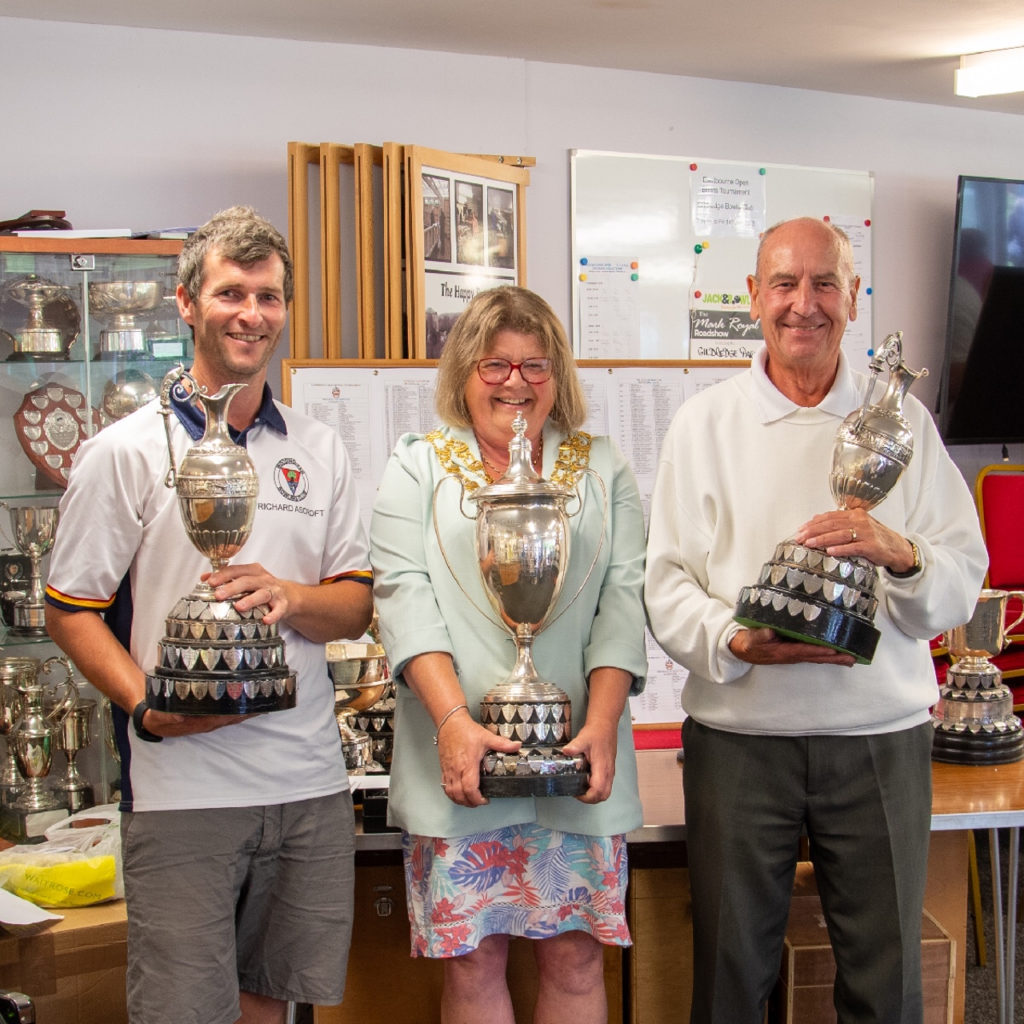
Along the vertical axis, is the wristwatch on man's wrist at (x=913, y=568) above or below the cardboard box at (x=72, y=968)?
above

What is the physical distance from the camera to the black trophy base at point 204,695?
1.75m

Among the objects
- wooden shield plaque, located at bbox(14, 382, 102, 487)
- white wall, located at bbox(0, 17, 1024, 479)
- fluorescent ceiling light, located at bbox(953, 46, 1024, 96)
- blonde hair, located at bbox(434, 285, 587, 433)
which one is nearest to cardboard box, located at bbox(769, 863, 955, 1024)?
blonde hair, located at bbox(434, 285, 587, 433)

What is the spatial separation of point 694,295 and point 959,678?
241cm

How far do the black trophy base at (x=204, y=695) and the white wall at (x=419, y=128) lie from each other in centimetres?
281

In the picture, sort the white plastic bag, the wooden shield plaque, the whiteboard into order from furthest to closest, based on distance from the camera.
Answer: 1. the whiteboard
2. the wooden shield plaque
3. the white plastic bag

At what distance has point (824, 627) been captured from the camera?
1.84m

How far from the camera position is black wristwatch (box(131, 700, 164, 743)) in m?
1.80

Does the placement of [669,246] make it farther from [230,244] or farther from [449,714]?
[449,714]

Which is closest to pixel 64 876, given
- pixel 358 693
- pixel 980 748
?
pixel 358 693

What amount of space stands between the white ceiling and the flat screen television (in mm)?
634

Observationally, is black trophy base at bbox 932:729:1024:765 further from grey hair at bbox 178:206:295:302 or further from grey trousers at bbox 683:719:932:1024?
grey hair at bbox 178:206:295:302

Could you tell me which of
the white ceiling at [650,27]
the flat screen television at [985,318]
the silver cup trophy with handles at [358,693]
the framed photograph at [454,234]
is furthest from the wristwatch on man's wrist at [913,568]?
the flat screen television at [985,318]

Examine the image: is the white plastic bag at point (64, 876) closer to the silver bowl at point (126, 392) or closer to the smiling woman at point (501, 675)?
the smiling woman at point (501, 675)

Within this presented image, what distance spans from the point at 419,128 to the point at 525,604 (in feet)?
9.76
